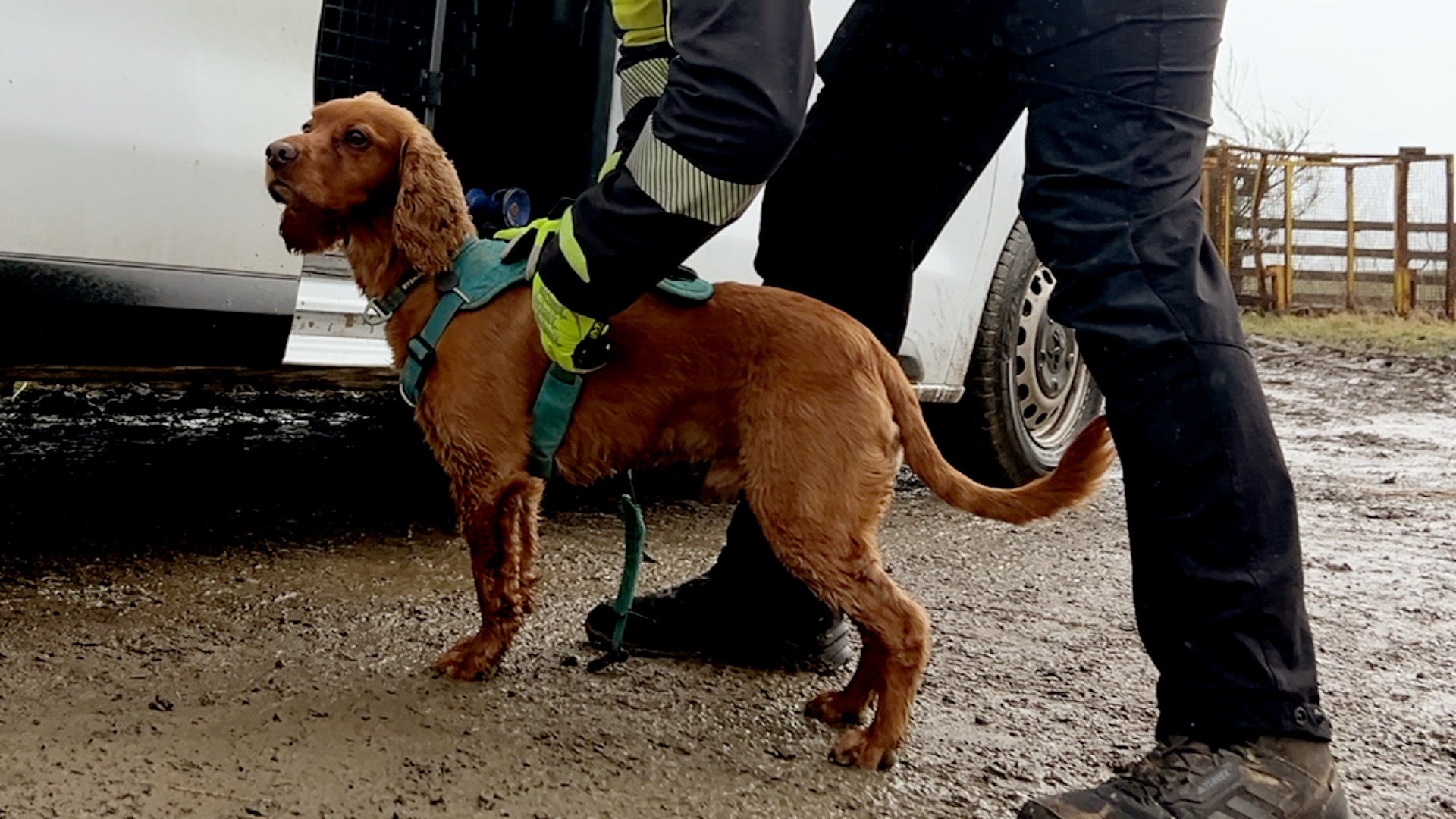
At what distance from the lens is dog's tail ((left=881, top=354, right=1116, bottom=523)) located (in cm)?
214

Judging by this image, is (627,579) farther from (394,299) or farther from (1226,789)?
(1226,789)

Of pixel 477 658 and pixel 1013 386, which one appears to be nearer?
pixel 477 658

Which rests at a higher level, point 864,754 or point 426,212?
point 426,212

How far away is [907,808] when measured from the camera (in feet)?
6.57

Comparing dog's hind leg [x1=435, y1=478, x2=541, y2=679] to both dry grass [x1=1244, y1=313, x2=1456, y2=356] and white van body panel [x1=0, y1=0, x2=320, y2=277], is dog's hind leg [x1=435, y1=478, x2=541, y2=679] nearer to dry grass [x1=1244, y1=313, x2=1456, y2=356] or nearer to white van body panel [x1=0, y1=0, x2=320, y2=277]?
white van body panel [x1=0, y1=0, x2=320, y2=277]

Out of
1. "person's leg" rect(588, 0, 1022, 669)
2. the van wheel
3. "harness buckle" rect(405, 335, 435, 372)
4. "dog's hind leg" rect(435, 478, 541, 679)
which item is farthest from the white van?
the van wheel

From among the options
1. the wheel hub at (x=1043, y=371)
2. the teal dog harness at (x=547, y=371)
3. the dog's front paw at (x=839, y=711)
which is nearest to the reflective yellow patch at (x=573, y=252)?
the teal dog harness at (x=547, y=371)

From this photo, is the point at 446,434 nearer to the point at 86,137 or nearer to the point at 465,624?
the point at 465,624

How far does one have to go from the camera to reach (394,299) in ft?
8.39

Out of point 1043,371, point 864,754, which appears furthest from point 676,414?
point 1043,371

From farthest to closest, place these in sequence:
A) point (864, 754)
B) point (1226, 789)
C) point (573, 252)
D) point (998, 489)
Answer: point (998, 489) → point (864, 754) → point (573, 252) → point (1226, 789)

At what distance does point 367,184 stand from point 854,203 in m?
0.89

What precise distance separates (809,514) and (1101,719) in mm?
664

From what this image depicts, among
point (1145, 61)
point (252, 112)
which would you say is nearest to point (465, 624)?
point (252, 112)
